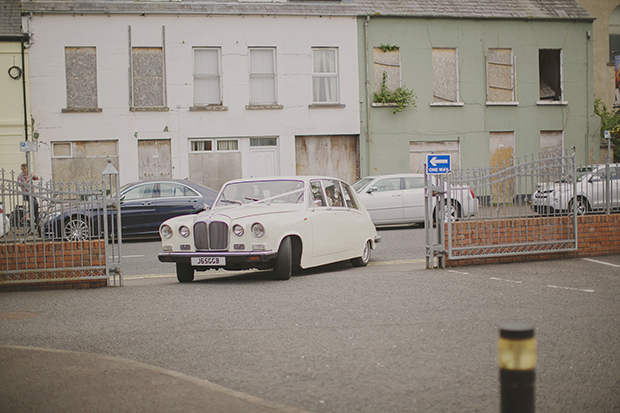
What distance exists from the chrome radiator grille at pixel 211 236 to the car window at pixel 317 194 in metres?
1.71

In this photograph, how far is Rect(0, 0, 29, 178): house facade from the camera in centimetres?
2338

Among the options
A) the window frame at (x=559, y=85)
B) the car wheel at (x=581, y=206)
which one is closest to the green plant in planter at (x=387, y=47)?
the window frame at (x=559, y=85)

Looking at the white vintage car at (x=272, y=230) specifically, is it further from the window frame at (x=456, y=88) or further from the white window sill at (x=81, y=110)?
the window frame at (x=456, y=88)

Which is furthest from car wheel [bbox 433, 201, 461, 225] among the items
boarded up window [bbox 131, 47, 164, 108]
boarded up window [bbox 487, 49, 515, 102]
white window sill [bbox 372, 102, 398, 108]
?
boarded up window [bbox 487, 49, 515, 102]

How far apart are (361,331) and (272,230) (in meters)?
3.16

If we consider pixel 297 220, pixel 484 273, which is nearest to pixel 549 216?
pixel 484 273

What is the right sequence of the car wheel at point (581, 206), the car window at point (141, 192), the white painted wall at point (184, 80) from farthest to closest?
the white painted wall at point (184, 80), the car window at point (141, 192), the car wheel at point (581, 206)

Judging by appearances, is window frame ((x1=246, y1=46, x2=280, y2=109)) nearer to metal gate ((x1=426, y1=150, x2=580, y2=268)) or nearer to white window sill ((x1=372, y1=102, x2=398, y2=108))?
white window sill ((x1=372, y1=102, x2=398, y2=108))

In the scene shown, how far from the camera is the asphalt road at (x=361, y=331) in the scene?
15.4 feet

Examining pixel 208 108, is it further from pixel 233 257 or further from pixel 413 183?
pixel 233 257

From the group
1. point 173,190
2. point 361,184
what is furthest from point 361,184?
point 173,190

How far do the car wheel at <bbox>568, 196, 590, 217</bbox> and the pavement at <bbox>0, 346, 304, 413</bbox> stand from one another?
824 cm

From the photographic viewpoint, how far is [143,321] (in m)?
7.11

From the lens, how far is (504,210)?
10789 mm
